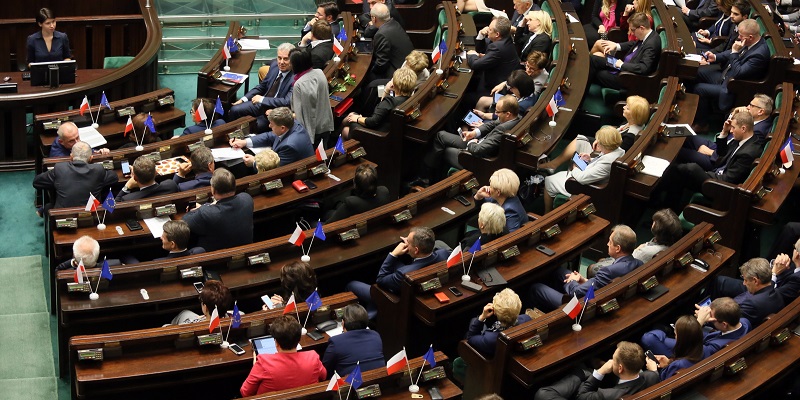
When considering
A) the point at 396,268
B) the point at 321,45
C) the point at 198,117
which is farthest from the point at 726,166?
the point at 198,117

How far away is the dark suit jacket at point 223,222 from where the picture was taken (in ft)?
22.1

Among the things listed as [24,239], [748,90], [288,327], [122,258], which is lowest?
[24,239]

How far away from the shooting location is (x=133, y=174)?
23.1 feet

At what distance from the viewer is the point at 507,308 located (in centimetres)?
584

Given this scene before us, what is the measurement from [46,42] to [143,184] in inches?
126

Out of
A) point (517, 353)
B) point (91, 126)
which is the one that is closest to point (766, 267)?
point (517, 353)

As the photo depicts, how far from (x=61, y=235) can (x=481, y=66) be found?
4298mm

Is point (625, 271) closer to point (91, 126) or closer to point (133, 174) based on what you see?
point (133, 174)

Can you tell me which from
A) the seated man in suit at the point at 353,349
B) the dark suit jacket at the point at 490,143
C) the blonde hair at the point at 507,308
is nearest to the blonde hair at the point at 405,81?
the dark suit jacket at the point at 490,143

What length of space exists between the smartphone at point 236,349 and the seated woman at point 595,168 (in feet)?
10.3

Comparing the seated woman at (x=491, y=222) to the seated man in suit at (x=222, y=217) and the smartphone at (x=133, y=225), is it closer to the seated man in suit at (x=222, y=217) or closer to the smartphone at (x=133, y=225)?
the seated man in suit at (x=222, y=217)

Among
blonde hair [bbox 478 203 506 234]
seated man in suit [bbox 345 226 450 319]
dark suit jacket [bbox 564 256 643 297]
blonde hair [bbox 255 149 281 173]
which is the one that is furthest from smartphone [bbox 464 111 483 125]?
dark suit jacket [bbox 564 256 643 297]

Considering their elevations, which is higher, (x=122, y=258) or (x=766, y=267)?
(x=766, y=267)

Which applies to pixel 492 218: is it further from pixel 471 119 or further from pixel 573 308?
pixel 471 119
